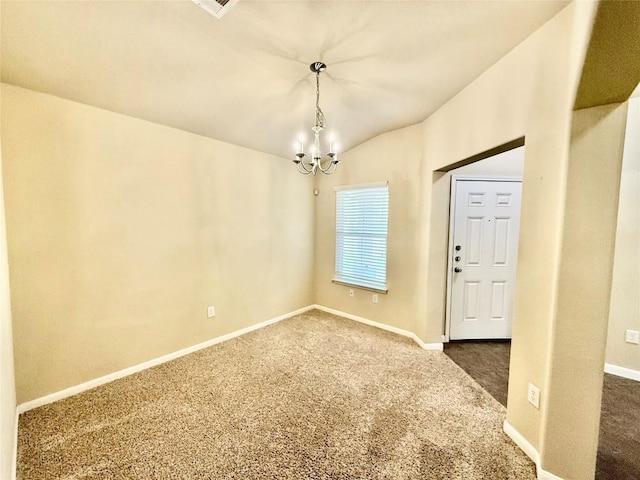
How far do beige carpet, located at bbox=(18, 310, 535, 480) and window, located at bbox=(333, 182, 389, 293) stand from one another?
4.22ft

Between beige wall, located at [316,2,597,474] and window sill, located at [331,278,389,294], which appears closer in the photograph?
beige wall, located at [316,2,597,474]

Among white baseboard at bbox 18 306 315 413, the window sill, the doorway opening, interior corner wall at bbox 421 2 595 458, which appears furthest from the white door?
white baseboard at bbox 18 306 315 413

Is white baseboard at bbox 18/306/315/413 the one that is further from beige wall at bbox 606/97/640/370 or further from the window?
beige wall at bbox 606/97/640/370

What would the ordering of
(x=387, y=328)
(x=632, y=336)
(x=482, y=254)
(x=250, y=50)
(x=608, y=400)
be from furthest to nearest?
1. (x=387, y=328)
2. (x=482, y=254)
3. (x=632, y=336)
4. (x=608, y=400)
5. (x=250, y=50)

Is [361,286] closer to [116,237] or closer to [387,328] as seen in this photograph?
[387,328]

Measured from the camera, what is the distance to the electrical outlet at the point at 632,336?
2459mm

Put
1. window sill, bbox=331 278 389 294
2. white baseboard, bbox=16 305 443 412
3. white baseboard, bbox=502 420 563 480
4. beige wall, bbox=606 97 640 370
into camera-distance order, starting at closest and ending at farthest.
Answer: white baseboard, bbox=502 420 563 480 → white baseboard, bbox=16 305 443 412 → beige wall, bbox=606 97 640 370 → window sill, bbox=331 278 389 294

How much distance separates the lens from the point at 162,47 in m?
1.69

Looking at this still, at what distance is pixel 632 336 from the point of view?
2.48 metres

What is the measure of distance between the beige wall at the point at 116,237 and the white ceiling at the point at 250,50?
308mm

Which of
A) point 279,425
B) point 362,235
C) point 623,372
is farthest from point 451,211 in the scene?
point 279,425

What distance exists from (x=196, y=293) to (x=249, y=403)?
4.55ft

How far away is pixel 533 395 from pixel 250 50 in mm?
2904

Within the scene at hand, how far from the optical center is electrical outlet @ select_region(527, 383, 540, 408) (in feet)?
5.09
